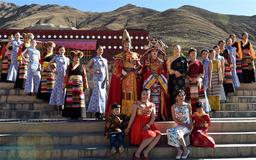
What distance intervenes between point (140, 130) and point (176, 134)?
0.58 m

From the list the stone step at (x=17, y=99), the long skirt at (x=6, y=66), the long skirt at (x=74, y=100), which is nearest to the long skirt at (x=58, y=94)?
the long skirt at (x=74, y=100)

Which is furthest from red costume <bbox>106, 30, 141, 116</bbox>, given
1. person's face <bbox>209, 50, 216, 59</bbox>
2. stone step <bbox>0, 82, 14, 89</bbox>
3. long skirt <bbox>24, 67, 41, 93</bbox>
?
stone step <bbox>0, 82, 14, 89</bbox>

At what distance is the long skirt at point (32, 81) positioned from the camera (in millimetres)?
9562

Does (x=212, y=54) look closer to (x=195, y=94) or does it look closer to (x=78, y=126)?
(x=195, y=94)

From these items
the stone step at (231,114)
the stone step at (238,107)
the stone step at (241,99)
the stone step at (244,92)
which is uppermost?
the stone step at (244,92)

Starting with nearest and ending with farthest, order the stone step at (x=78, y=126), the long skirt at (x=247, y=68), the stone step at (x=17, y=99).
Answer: the stone step at (x=78, y=126) < the stone step at (x=17, y=99) < the long skirt at (x=247, y=68)

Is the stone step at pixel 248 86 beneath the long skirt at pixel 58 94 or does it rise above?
above

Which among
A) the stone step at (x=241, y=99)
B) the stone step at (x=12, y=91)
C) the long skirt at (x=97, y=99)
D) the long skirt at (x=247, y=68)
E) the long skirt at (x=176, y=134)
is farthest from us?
the long skirt at (x=247, y=68)

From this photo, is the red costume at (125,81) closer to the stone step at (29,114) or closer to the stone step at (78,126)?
the stone step at (78,126)

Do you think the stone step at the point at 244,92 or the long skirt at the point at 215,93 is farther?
the stone step at the point at 244,92

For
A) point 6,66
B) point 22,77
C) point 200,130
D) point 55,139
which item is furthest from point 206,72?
point 6,66

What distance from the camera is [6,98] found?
9.63 meters

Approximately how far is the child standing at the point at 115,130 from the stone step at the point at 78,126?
2.40 feet

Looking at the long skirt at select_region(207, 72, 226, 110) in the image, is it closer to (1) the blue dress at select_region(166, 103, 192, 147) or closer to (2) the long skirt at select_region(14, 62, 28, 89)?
(1) the blue dress at select_region(166, 103, 192, 147)
